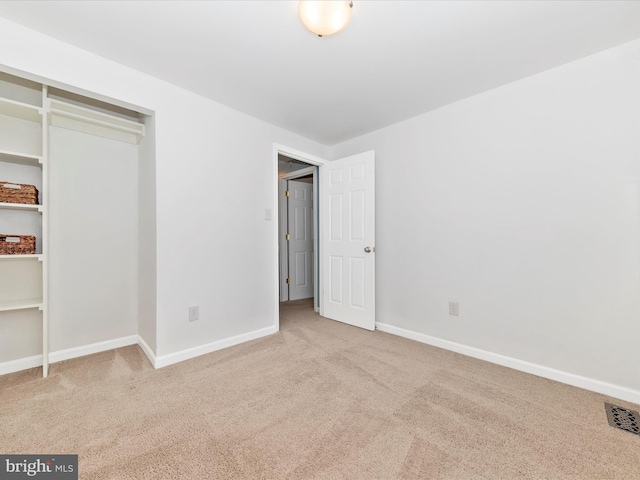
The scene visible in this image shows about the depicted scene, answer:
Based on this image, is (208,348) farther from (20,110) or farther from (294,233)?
(294,233)

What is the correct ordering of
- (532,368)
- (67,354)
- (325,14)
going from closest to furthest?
1. (325,14)
2. (532,368)
3. (67,354)

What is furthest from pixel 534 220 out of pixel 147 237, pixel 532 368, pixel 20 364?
pixel 20 364

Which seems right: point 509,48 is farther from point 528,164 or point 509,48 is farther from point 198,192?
point 198,192

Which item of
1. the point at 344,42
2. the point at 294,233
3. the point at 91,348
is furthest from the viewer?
the point at 294,233

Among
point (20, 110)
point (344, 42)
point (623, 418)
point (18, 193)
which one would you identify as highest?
point (344, 42)

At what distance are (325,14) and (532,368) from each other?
2861mm

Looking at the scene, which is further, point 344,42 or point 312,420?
point 344,42

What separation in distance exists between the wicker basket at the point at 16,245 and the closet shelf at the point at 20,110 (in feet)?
3.06

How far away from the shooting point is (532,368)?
7.16ft

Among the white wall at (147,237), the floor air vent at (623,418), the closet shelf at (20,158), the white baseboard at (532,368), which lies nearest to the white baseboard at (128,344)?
the white wall at (147,237)

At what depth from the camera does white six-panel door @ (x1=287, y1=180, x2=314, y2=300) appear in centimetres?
481

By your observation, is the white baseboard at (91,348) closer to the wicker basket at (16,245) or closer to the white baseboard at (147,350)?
the white baseboard at (147,350)

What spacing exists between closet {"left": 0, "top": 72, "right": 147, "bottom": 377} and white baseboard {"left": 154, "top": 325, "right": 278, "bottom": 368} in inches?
30.6

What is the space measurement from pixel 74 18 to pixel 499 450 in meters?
3.41
